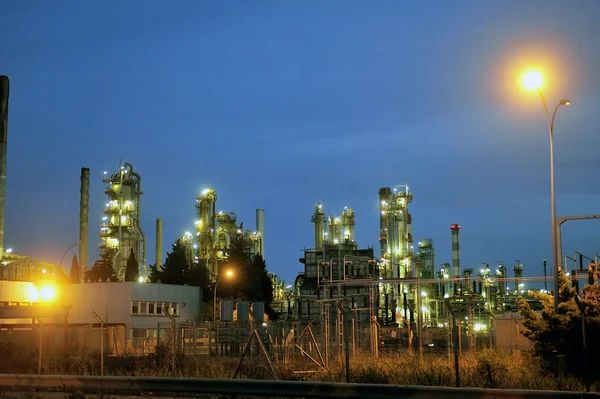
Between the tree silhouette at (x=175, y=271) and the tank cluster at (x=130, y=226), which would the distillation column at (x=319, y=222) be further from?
the tree silhouette at (x=175, y=271)

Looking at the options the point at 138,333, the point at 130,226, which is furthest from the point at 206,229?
the point at 138,333

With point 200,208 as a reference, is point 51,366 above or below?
below

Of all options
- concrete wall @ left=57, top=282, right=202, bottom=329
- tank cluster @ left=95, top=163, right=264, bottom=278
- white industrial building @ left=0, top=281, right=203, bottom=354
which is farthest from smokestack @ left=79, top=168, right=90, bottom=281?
concrete wall @ left=57, top=282, right=202, bottom=329

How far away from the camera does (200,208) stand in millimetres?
98000

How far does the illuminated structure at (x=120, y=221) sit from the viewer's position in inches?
3627

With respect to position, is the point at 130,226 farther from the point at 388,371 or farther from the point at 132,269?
the point at 388,371

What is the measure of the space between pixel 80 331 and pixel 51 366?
51.0 feet

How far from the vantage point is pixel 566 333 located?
1998 cm

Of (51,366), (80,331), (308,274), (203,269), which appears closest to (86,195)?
(203,269)

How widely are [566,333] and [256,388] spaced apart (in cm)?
1012

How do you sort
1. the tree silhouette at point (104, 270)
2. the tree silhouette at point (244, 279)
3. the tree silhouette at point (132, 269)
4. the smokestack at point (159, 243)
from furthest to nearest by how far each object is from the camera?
the smokestack at point (159, 243) → the tree silhouette at point (104, 270) → the tree silhouette at point (132, 269) → the tree silhouette at point (244, 279)

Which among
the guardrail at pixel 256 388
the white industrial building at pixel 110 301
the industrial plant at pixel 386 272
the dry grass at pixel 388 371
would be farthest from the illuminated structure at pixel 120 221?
the guardrail at pixel 256 388

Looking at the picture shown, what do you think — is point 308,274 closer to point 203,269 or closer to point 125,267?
point 203,269

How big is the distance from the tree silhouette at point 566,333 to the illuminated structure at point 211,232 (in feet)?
246
